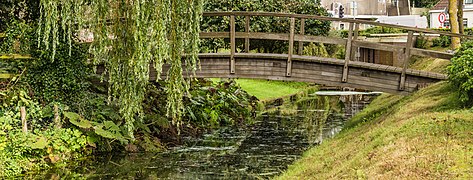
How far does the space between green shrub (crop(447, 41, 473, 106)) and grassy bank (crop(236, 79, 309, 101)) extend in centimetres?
2063

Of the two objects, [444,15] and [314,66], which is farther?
[444,15]

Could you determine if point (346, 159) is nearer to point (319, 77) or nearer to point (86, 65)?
point (319, 77)

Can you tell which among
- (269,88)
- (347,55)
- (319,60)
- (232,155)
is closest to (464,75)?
(347,55)

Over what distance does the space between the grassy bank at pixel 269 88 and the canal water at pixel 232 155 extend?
8.93 meters

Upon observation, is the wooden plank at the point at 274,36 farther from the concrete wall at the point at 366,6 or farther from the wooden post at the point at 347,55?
the concrete wall at the point at 366,6

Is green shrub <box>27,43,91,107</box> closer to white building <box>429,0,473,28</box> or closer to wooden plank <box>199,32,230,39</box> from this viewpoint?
wooden plank <box>199,32,230,39</box>

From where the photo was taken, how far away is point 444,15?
162ft

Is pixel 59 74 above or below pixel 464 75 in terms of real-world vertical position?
below

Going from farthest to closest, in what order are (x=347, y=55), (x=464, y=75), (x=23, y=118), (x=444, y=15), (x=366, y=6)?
(x=366, y=6), (x=444, y=15), (x=347, y=55), (x=23, y=118), (x=464, y=75)

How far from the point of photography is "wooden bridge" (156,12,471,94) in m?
18.7

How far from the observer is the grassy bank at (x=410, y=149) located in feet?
32.1

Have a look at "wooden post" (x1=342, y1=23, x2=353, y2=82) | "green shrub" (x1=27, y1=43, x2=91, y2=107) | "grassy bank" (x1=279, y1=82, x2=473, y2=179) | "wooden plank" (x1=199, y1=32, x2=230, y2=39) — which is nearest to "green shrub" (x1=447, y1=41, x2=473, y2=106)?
"grassy bank" (x1=279, y1=82, x2=473, y2=179)

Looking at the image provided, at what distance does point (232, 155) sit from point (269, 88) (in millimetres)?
21724

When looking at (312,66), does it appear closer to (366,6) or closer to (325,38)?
(325,38)
